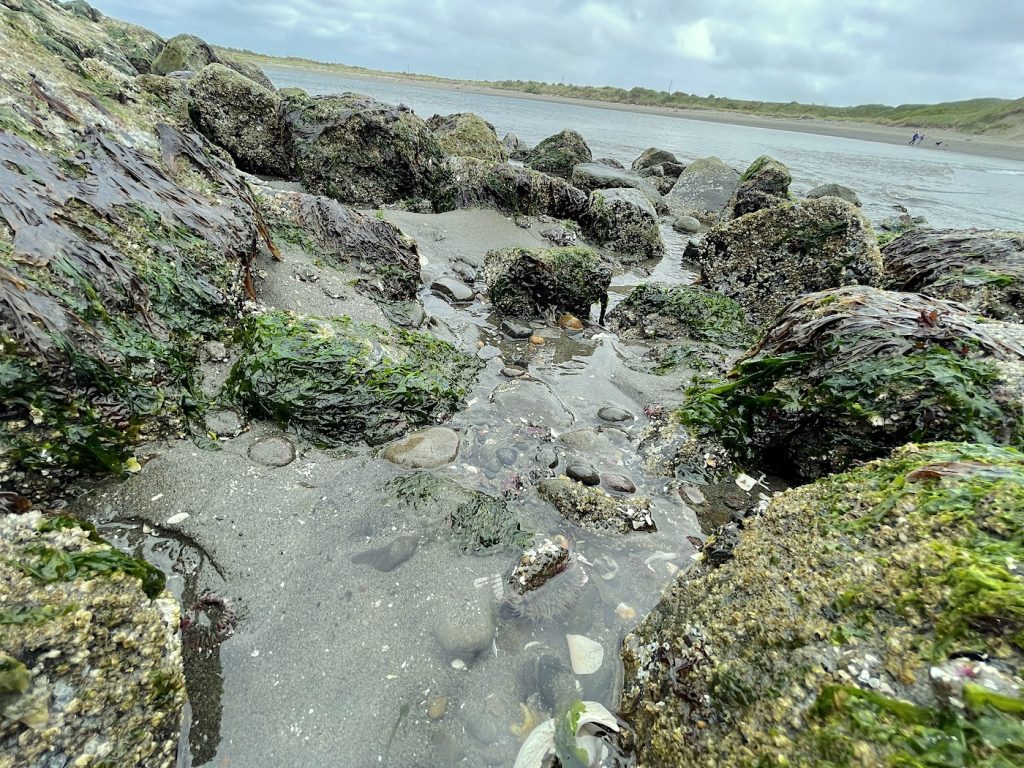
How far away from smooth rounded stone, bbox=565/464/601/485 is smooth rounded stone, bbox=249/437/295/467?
6.32 feet

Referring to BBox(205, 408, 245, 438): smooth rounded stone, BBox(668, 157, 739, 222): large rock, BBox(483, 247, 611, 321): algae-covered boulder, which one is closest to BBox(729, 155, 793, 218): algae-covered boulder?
BBox(668, 157, 739, 222): large rock

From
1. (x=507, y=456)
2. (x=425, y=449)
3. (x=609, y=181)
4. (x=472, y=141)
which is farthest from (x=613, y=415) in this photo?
(x=609, y=181)

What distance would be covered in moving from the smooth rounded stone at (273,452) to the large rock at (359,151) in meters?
7.16

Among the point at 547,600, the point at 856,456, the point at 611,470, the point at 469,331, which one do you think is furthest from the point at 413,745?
the point at 469,331

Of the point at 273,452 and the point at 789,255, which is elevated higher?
the point at 789,255

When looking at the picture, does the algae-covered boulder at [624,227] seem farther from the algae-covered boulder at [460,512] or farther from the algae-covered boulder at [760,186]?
the algae-covered boulder at [460,512]

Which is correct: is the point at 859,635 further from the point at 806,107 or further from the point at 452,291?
the point at 806,107

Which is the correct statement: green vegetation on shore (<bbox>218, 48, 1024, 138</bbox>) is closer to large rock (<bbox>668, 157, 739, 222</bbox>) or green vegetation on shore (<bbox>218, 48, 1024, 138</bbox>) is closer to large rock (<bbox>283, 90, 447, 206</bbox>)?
large rock (<bbox>668, 157, 739, 222</bbox>)

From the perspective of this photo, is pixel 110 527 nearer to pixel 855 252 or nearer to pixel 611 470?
pixel 611 470

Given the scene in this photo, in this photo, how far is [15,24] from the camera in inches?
190

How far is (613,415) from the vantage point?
4477 millimetres

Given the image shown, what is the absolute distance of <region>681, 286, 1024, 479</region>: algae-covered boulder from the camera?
312 cm

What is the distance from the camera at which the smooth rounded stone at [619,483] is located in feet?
11.7

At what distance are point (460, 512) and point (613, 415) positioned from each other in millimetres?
1871
